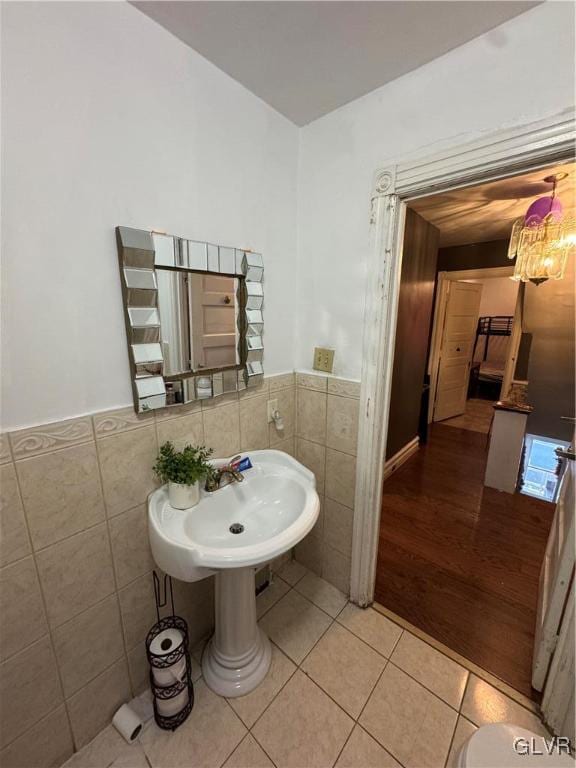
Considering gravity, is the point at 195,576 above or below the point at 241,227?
below

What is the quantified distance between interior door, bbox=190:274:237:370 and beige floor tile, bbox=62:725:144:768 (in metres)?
1.33

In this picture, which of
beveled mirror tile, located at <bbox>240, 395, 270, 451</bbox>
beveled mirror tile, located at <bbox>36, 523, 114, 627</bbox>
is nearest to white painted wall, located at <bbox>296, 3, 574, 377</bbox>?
beveled mirror tile, located at <bbox>240, 395, 270, 451</bbox>

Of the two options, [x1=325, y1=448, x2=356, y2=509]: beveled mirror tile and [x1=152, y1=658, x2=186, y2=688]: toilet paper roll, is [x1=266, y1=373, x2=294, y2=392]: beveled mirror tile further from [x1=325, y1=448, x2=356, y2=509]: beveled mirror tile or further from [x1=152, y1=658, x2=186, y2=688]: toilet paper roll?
[x1=152, y1=658, x2=186, y2=688]: toilet paper roll

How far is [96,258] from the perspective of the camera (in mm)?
871

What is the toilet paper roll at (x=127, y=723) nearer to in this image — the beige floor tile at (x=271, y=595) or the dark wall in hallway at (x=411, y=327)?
the beige floor tile at (x=271, y=595)

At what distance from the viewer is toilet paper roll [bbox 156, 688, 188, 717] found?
3.53 ft

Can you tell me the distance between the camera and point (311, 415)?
1579 millimetres

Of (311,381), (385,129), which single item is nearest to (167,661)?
(311,381)

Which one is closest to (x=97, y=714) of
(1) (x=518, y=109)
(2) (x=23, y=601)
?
(2) (x=23, y=601)

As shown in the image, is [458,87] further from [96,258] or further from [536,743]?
[536,743]

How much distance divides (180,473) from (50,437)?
384mm

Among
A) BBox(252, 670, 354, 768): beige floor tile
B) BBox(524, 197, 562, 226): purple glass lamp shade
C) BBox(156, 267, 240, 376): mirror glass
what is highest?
BBox(524, 197, 562, 226): purple glass lamp shade

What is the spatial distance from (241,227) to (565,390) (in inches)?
126

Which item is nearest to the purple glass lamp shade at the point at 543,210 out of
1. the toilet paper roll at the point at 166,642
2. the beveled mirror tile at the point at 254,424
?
the beveled mirror tile at the point at 254,424
